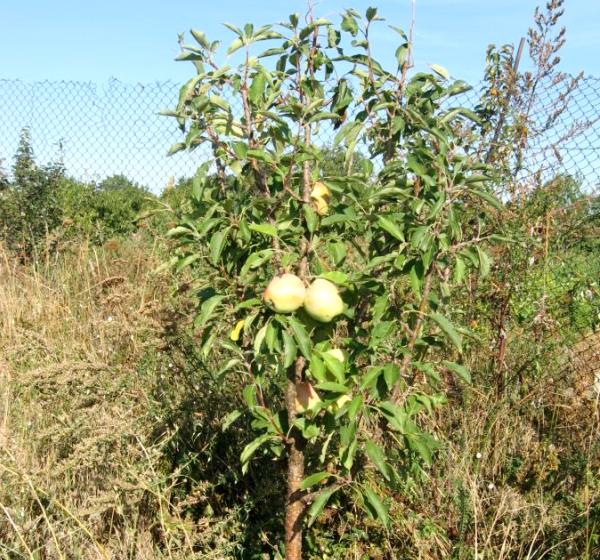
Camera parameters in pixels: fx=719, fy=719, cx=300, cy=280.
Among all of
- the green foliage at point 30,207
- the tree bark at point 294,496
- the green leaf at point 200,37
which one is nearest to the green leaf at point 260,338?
the tree bark at point 294,496

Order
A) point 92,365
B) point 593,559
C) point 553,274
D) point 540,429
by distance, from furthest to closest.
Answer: point 553,274, point 540,429, point 92,365, point 593,559

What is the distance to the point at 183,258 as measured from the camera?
80.3 inches

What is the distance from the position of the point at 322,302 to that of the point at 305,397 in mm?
357

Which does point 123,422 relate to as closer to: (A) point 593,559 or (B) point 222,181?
(B) point 222,181

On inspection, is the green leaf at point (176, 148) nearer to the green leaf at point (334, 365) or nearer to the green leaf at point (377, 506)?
the green leaf at point (334, 365)

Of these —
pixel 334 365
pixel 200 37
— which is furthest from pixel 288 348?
pixel 200 37

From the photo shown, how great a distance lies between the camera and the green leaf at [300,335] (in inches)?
66.1

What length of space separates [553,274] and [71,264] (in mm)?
3525

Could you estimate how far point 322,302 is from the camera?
1.69 meters

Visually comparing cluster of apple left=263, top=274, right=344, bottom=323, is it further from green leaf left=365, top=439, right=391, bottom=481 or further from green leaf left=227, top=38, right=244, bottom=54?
green leaf left=227, top=38, right=244, bottom=54

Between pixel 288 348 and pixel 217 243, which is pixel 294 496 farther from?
pixel 217 243

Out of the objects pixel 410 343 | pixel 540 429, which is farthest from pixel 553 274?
pixel 410 343

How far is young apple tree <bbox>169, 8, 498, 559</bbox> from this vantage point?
1.78 metres

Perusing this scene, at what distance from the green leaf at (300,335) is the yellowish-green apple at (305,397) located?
258 mm
